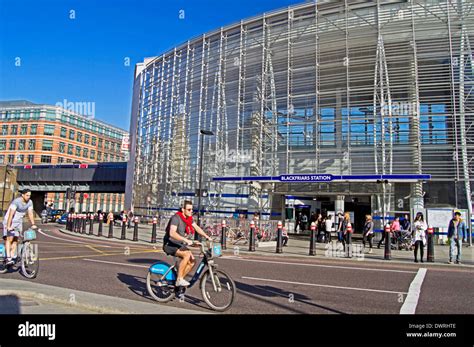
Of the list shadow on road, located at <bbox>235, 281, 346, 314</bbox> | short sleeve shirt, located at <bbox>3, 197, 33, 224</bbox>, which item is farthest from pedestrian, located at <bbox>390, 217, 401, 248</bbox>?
short sleeve shirt, located at <bbox>3, 197, 33, 224</bbox>

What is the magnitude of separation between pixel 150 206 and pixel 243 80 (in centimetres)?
1583

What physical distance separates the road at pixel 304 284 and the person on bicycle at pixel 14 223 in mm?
577

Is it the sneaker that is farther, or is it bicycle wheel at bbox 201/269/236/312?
the sneaker

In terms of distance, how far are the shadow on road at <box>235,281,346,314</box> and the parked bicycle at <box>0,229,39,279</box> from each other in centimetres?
451

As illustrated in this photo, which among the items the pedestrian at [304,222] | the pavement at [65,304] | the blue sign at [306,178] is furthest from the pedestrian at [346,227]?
the pedestrian at [304,222]

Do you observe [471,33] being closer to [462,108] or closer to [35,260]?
[462,108]

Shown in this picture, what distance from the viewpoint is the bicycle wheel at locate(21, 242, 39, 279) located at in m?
7.84

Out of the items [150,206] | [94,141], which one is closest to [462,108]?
[150,206]

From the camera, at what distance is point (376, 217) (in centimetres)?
2117

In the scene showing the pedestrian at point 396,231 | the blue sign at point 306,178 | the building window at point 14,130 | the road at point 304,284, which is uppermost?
the building window at point 14,130

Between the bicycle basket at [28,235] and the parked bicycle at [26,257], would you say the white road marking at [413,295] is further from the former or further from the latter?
the bicycle basket at [28,235]

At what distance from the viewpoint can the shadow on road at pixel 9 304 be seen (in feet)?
15.4

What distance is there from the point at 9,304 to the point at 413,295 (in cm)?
707

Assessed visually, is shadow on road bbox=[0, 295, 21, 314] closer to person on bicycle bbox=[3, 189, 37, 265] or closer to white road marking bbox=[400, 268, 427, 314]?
person on bicycle bbox=[3, 189, 37, 265]
